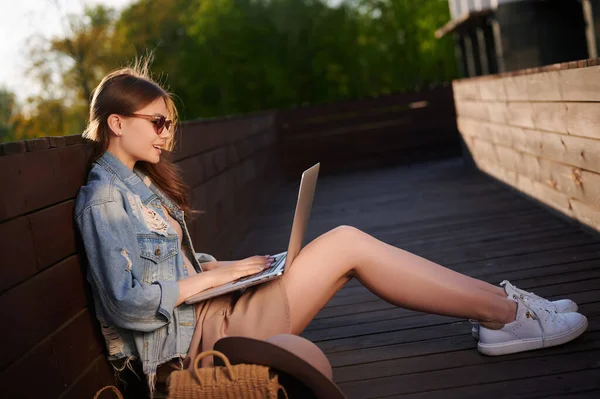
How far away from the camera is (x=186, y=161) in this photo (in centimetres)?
451

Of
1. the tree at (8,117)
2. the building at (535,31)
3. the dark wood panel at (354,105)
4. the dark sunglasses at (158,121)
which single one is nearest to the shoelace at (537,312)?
the dark sunglasses at (158,121)

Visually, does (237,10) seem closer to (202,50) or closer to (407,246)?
(202,50)

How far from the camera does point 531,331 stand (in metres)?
2.68

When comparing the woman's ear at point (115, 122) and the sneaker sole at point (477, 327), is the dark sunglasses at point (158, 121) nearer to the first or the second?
the woman's ear at point (115, 122)

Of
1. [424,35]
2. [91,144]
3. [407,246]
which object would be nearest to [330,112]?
[407,246]

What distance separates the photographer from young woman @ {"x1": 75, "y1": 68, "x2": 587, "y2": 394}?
228 centimetres

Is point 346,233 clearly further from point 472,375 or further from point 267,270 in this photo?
point 472,375

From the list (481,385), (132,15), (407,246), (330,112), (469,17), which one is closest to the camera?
(481,385)

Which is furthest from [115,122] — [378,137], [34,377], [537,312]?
[378,137]

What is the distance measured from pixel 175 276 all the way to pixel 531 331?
3.80 ft

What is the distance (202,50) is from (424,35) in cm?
715

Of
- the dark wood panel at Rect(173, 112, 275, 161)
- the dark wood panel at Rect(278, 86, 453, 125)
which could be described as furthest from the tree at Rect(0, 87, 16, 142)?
the dark wood panel at Rect(173, 112, 275, 161)

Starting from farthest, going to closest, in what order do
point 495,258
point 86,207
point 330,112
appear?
point 330,112 → point 495,258 → point 86,207

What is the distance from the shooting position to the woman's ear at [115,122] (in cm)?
253
